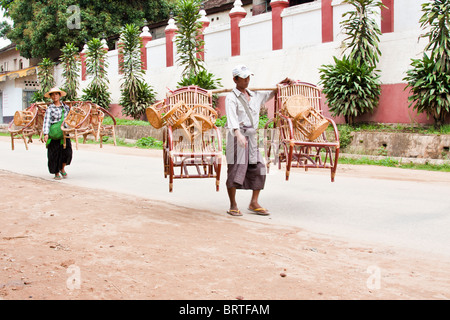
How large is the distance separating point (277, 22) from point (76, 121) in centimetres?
1062

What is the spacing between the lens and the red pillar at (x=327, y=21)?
56.5 feet

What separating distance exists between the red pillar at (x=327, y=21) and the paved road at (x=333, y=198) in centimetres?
641

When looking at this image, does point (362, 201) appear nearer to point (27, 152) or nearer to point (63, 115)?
→ point (63, 115)

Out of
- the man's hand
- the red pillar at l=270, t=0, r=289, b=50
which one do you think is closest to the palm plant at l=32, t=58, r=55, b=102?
the red pillar at l=270, t=0, r=289, b=50

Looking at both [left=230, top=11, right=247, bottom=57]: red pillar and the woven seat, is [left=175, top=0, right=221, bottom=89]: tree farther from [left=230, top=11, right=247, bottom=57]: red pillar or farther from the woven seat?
the woven seat

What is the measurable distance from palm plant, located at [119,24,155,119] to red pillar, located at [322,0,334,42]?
10.0m

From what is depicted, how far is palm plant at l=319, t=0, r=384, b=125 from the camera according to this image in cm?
1495

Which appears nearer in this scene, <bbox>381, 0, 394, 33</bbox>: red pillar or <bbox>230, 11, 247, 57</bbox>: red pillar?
<bbox>381, 0, 394, 33</bbox>: red pillar

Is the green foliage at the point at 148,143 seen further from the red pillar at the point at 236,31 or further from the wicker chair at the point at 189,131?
the wicker chair at the point at 189,131

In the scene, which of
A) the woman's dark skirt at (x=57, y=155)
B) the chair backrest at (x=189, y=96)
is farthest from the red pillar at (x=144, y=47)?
the chair backrest at (x=189, y=96)

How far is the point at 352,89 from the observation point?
48.9 ft

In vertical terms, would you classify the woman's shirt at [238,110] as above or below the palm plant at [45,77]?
below

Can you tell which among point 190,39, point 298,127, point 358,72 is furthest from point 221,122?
point 298,127

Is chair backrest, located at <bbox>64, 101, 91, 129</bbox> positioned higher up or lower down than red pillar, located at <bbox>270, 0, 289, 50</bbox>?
lower down
